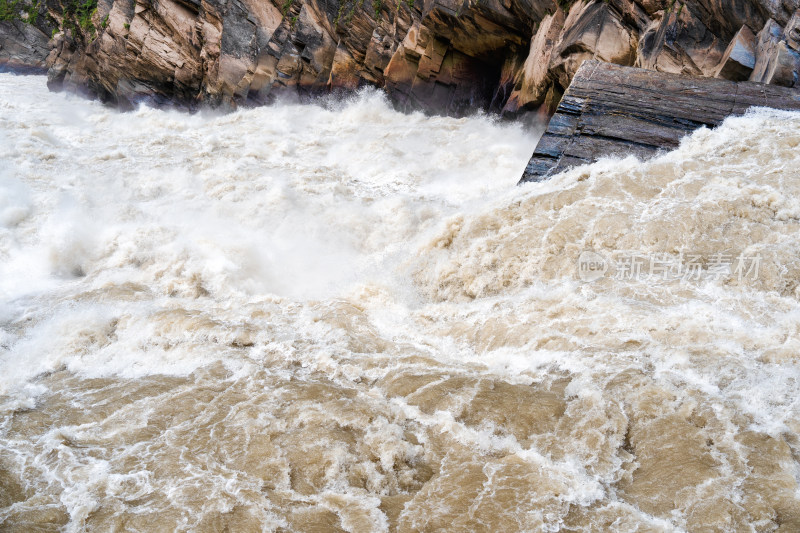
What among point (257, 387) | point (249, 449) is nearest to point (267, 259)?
point (257, 387)

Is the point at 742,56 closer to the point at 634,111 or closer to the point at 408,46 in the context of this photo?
the point at 634,111

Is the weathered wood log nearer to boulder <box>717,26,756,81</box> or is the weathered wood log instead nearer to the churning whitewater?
the churning whitewater

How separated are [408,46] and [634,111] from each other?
9022 mm

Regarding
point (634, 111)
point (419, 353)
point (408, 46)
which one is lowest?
point (419, 353)

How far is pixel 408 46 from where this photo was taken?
16531 mm

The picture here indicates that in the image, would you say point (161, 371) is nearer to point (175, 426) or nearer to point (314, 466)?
point (175, 426)

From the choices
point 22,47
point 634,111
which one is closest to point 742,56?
point 634,111

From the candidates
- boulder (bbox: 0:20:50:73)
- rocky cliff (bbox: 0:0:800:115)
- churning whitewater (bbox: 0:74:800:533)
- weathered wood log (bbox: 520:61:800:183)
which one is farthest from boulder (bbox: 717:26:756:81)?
boulder (bbox: 0:20:50:73)

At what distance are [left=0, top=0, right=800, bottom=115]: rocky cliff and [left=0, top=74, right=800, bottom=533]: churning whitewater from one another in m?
2.62

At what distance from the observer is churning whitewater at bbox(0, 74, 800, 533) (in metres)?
3.66

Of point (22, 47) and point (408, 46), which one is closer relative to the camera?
point (408, 46)

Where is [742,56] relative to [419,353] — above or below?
above

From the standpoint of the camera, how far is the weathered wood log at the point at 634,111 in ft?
29.2

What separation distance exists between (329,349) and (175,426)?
1.82 metres
